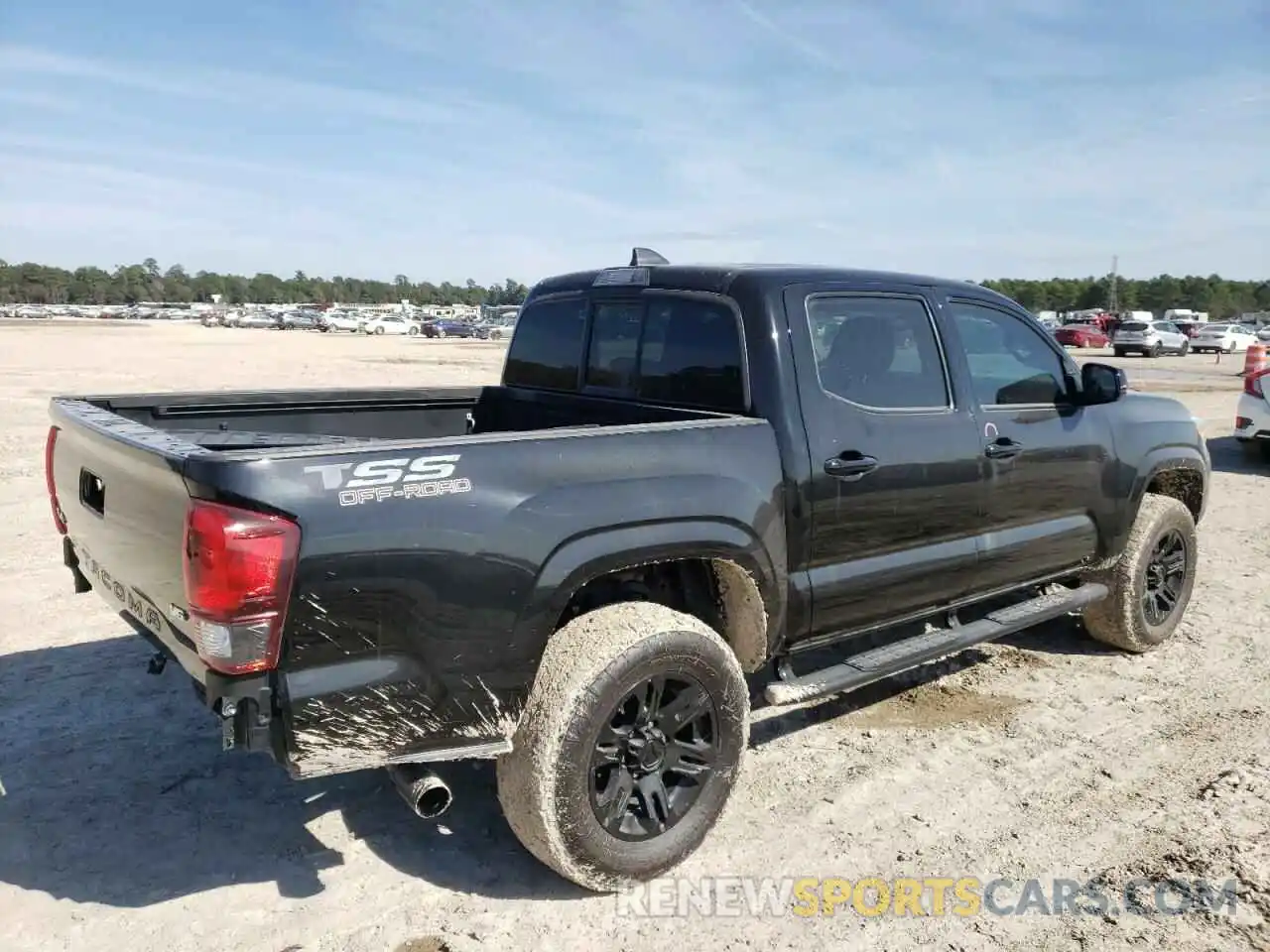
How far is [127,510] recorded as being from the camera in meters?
3.00

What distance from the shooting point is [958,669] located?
17.0 ft

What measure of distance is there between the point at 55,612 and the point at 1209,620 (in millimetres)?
6628

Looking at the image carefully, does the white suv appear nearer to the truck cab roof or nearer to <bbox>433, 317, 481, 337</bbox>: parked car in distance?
<bbox>433, 317, 481, 337</bbox>: parked car in distance

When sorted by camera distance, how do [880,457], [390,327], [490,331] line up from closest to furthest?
[880,457] < [490,331] < [390,327]

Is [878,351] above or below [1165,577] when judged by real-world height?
above

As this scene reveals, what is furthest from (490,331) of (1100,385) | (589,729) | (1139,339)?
(589,729)

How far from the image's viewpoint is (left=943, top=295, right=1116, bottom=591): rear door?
4301 mm

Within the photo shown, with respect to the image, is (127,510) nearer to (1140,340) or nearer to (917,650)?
(917,650)

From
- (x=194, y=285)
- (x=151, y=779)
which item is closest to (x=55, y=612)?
(x=151, y=779)

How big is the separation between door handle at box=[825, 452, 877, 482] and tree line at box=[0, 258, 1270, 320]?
76.5 meters

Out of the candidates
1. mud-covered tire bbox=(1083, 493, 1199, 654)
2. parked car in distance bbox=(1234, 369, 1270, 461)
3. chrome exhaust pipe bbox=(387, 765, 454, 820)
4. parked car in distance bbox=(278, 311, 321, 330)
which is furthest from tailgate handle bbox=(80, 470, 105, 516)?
parked car in distance bbox=(278, 311, 321, 330)

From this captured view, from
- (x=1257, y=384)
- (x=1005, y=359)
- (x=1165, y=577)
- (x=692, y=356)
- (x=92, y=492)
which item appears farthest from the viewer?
(x=1257, y=384)

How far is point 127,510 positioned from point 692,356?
2043 mm

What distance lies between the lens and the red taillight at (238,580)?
2471 mm
